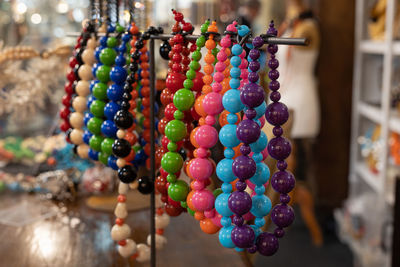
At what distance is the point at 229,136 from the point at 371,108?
217cm

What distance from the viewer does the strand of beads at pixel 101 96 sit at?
0.98 meters

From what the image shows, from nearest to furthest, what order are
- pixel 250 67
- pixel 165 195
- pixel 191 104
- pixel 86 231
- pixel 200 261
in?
1. pixel 250 67
2. pixel 191 104
3. pixel 165 195
4. pixel 200 261
5. pixel 86 231

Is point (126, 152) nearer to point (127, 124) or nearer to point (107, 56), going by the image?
point (127, 124)

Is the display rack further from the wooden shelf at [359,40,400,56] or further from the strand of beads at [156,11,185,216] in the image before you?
the strand of beads at [156,11,185,216]

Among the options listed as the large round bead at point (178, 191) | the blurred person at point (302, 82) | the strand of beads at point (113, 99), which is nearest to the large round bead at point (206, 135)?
the large round bead at point (178, 191)

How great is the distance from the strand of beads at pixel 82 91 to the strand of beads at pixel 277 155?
0.47m

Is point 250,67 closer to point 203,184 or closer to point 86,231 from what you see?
point 203,184

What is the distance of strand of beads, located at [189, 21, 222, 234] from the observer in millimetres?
753

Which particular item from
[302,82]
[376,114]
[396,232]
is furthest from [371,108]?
[396,232]

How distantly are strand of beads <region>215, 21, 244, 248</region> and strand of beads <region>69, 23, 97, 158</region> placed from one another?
40cm

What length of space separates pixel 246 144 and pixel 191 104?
14cm

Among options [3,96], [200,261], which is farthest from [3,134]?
[200,261]

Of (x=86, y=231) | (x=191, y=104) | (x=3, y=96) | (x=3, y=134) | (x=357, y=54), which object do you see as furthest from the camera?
(x=357, y=54)

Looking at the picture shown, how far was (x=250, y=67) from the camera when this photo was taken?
691mm
